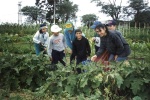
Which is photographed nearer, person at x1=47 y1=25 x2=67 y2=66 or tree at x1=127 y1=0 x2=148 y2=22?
person at x1=47 y1=25 x2=67 y2=66

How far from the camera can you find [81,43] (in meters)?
6.37

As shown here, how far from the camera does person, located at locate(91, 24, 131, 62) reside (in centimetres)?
476

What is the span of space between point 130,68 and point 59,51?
11.9 ft

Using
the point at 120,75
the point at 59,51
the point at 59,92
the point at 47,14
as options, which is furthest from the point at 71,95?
the point at 47,14

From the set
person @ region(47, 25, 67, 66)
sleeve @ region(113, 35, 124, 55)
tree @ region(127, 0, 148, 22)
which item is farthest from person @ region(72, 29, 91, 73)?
tree @ region(127, 0, 148, 22)

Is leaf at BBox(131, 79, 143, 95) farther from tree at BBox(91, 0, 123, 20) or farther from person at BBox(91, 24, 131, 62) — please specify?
tree at BBox(91, 0, 123, 20)

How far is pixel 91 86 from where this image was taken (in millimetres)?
3980

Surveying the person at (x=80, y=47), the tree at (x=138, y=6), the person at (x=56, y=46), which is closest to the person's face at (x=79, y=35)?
the person at (x=80, y=47)

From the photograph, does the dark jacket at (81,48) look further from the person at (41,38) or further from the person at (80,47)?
the person at (41,38)

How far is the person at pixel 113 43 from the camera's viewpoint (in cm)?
476

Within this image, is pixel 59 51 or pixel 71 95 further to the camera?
pixel 59 51

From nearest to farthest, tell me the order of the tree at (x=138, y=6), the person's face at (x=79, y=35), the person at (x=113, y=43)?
the person at (x=113, y=43) → the person's face at (x=79, y=35) → the tree at (x=138, y=6)

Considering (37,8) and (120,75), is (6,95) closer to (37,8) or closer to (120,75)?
(120,75)

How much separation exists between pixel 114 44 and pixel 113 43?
23mm
